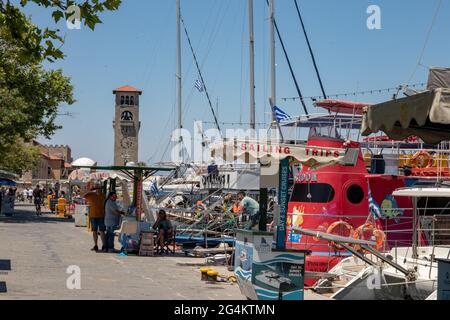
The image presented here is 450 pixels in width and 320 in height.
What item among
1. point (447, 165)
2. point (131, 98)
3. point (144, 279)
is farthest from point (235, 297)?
point (131, 98)

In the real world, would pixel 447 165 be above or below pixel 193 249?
above

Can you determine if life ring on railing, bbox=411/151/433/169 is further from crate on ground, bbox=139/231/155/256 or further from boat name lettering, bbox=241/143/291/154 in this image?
boat name lettering, bbox=241/143/291/154

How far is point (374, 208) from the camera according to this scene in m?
18.3

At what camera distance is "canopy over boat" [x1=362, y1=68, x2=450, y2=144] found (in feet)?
29.5

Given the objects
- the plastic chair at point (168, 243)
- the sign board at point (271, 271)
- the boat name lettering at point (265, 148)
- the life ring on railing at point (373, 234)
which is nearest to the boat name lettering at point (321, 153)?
the boat name lettering at point (265, 148)

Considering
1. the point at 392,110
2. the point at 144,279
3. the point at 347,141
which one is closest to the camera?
the point at 392,110

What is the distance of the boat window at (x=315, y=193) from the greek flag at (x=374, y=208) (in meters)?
0.93

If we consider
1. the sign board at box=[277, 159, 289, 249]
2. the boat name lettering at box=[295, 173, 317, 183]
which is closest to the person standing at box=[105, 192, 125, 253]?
the boat name lettering at box=[295, 173, 317, 183]

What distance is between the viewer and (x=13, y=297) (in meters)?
12.3

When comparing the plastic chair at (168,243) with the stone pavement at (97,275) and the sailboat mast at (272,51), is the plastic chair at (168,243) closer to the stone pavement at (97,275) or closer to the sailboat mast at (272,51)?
the stone pavement at (97,275)

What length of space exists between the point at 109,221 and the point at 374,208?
8133 mm
